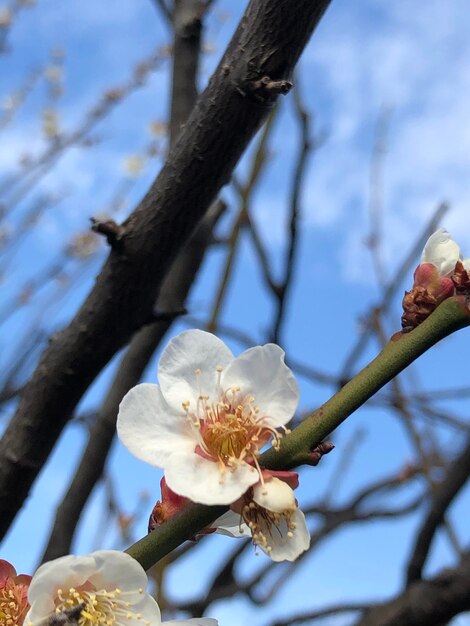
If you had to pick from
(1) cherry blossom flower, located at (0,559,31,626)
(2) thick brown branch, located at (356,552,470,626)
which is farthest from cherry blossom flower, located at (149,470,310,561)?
(2) thick brown branch, located at (356,552,470,626)

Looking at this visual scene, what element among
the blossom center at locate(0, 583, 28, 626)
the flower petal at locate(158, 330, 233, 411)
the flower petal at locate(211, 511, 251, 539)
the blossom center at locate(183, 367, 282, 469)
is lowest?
the blossom center at locate(0, 583, 28, 626)

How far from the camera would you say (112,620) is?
1.63 feet

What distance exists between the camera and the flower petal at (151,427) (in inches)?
21.3

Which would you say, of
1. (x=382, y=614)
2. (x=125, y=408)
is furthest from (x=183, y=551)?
(x=125, y=408)

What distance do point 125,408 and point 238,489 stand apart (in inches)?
4.5

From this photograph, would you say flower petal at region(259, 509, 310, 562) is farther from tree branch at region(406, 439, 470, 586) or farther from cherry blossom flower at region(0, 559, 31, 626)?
tree branch at region(406, 439, 470, 586)

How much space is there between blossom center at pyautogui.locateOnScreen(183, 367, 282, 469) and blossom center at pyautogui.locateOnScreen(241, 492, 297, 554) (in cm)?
5

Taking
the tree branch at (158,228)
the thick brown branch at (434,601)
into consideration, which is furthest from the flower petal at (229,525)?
the thick brown branch at (434,601)

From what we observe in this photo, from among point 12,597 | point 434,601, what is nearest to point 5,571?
point 12,597

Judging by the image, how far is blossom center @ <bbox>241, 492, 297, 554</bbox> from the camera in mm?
519

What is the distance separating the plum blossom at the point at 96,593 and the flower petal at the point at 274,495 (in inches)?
3.6

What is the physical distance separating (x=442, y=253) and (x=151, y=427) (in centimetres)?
27

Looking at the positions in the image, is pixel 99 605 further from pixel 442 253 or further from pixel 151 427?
pixel 442 253

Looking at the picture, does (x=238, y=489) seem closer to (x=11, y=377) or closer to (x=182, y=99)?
(x=182, y=99)
